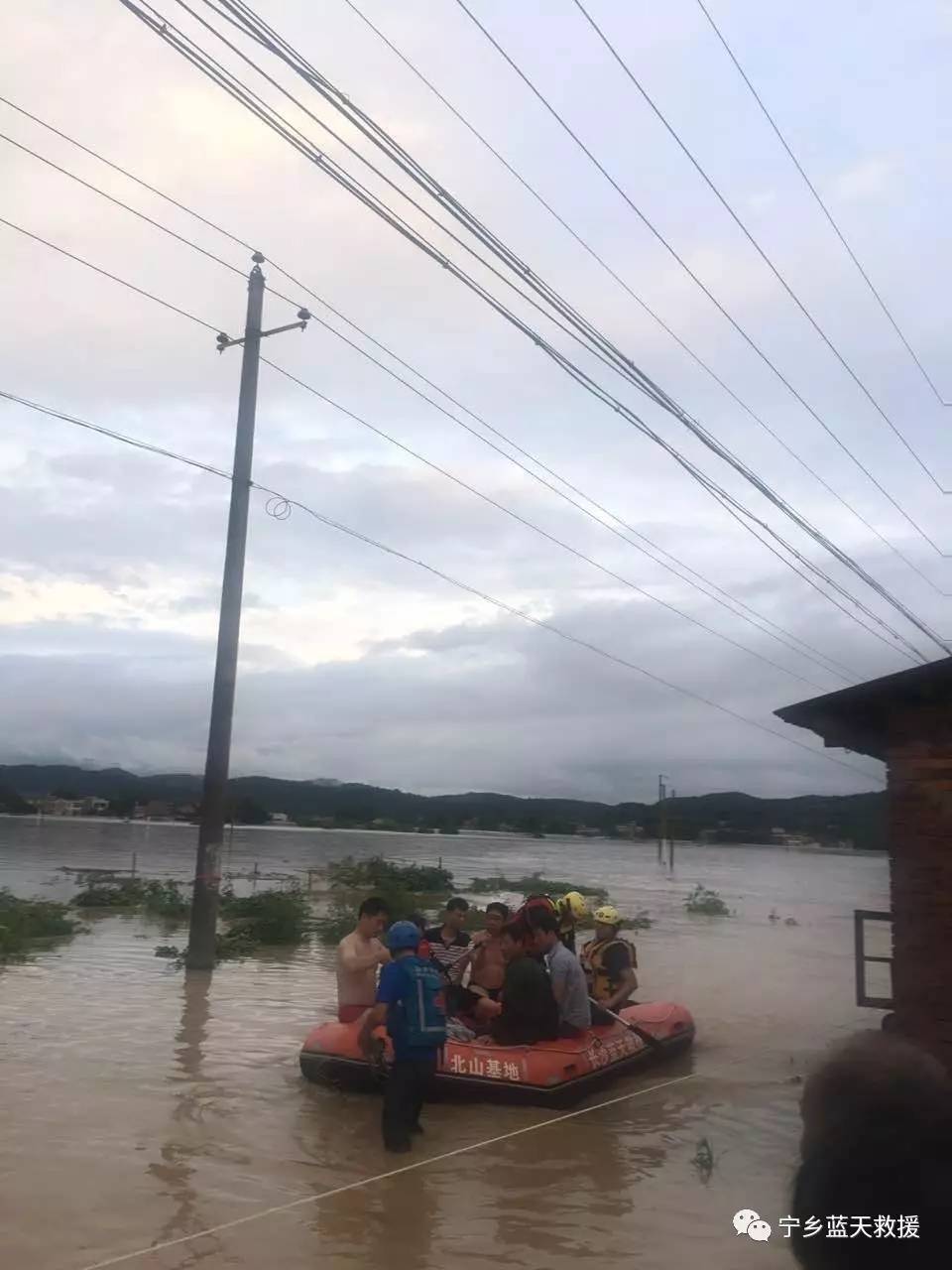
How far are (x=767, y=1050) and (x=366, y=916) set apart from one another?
644 cm

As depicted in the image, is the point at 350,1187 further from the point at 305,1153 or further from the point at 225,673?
the point at 225,673

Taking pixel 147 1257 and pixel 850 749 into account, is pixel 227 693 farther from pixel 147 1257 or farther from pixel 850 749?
pixel 147 1257

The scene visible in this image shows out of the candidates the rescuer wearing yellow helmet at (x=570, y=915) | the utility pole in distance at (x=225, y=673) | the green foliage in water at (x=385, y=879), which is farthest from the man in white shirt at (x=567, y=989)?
the green foliage in water at (x=385, y=879)

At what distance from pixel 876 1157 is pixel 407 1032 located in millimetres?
7053


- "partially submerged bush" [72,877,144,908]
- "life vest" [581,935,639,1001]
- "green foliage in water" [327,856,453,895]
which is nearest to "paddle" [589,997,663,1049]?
"life vest" [581,935,639,1001]

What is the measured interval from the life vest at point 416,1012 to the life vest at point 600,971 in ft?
12.5

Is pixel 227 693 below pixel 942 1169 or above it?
above

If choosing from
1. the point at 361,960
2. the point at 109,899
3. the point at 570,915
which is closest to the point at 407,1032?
the point at 361,960

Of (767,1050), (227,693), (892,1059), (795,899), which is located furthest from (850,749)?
(795,899)

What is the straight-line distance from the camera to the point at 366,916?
10.7 m

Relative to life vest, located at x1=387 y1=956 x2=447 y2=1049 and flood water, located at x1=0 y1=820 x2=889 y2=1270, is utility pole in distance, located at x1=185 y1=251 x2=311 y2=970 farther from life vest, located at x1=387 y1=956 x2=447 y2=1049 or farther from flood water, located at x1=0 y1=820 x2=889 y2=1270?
life vest, located at x1=387 y1=956 x2=447 y2=1049

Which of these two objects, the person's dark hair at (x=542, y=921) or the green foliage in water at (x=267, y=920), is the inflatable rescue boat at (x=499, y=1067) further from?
the green foliage in water at (x=267, y=920)

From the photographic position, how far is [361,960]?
10750mm

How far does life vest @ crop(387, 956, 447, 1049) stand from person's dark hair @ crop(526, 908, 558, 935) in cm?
177
